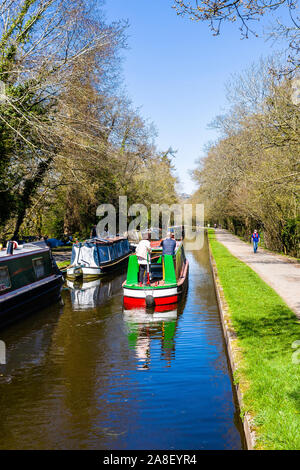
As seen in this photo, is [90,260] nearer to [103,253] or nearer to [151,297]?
[103,253]

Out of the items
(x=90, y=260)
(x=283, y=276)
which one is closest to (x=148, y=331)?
(x=283, y=276)

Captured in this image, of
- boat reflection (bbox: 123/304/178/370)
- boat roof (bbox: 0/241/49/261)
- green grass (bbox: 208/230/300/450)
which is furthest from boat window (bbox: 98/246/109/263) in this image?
green grass (bbox: 208/230/300/450)

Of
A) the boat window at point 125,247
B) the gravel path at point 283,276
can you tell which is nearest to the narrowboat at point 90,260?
the boat window at point 125,247

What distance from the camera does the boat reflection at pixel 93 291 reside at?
13.2 m

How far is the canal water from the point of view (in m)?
4.96

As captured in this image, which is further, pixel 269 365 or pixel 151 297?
pixel 151 297

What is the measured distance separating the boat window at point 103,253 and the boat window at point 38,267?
5262 mm

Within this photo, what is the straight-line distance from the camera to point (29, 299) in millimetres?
11805

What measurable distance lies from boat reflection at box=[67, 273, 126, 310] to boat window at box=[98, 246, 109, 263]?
3.61 feet

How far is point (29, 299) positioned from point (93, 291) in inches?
154

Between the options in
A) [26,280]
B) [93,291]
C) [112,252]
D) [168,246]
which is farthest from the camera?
[112,252]

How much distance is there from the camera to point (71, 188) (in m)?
23.9

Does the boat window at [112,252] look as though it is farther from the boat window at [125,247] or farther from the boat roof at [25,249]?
the boat roof at [25,249]

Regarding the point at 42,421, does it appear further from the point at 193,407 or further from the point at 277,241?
the point at 277,241
